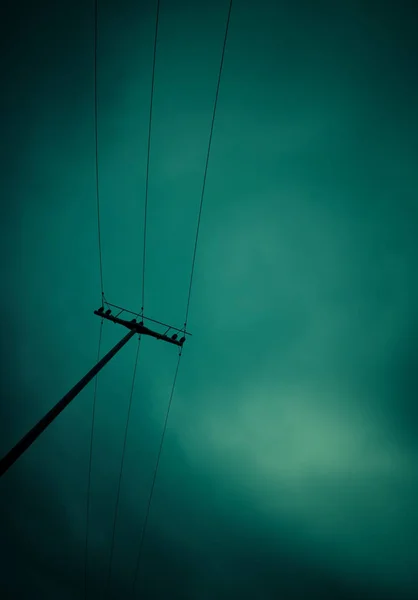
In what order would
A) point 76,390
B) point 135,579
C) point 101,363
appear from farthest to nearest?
point 135,579
point 101,363
point 76,390

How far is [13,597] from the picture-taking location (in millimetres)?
76250

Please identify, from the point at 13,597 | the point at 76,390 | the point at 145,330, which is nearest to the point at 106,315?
the point at 145,330

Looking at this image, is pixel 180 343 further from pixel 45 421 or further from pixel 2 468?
pixel 2 468

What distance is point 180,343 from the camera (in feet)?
35.6

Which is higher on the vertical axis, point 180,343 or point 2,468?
point 180,343

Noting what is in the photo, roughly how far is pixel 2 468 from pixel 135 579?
142 m

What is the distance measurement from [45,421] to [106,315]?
228 inches

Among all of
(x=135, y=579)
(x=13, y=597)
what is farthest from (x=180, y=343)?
(x=135, y=579)

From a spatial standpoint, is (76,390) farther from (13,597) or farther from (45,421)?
(13,597)

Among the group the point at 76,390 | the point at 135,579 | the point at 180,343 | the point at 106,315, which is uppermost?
the point at 180,343

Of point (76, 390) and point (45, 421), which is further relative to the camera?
point (76, 390)

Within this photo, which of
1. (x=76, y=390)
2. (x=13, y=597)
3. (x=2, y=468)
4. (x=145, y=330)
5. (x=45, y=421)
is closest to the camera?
(x=2, y=468)

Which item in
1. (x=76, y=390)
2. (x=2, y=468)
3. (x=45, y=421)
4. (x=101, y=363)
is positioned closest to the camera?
(x=2, y=468)

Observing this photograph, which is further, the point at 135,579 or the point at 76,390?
the point at 135,579
